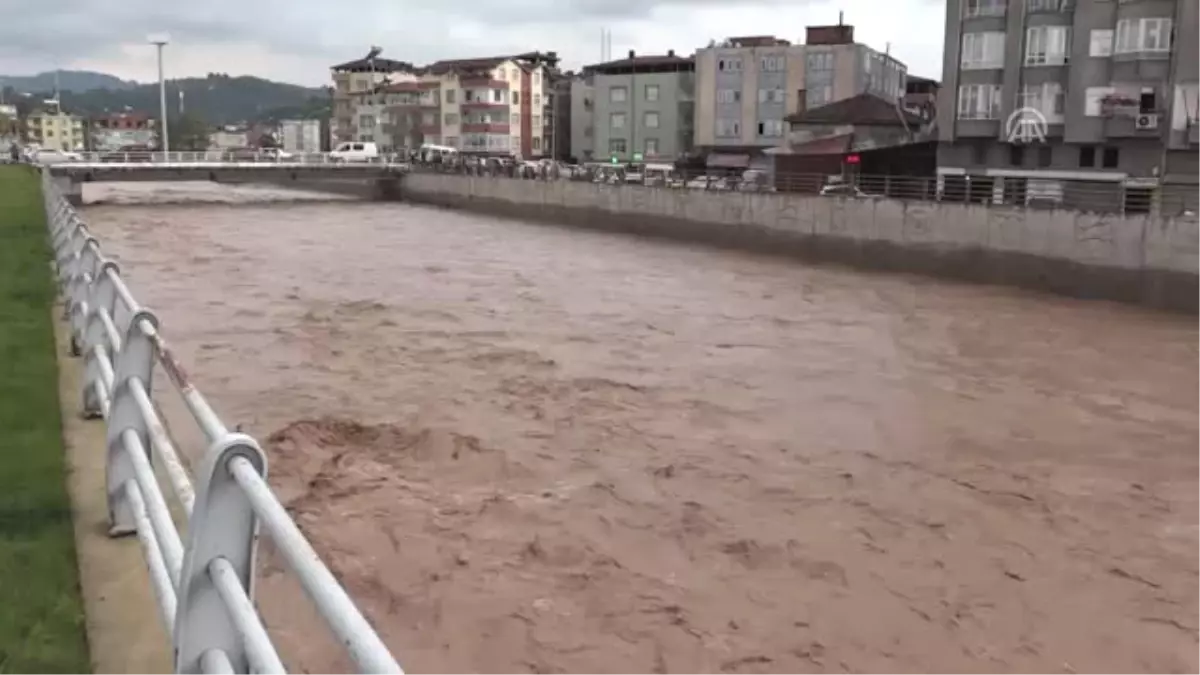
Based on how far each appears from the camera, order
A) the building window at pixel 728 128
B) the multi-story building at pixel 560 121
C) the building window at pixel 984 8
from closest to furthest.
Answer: the building window at pixel 984 8 < the building window at pixel 728 128 < the multi-story building at pixel 560 121

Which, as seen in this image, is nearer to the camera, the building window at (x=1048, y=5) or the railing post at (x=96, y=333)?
the railing post at (x=96, y=333)

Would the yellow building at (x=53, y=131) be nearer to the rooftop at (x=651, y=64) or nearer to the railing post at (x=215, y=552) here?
the rooftop at (x=651, y=64)

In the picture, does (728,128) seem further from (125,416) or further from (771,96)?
(125,416)

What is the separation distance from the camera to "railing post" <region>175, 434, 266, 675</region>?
2.10 meters

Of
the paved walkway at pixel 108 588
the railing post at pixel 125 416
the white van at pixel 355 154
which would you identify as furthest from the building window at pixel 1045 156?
the railing post at pixel 125 416

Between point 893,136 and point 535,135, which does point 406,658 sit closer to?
point 893,136

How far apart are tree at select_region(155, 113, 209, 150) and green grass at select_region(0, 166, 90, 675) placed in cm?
10577

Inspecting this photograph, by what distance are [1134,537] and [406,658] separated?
19.0ft

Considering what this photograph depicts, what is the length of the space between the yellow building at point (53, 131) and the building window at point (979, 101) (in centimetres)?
11446

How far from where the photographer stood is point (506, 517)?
28.1ft

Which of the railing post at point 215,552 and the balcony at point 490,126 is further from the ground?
the balcony at point 490,126

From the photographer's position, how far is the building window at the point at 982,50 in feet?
119

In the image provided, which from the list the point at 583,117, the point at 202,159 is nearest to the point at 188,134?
the point at 583,117

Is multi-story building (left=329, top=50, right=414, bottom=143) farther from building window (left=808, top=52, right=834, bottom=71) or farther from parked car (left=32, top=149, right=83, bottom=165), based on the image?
building window (left=808, top=52, right=834, bottom=71)
